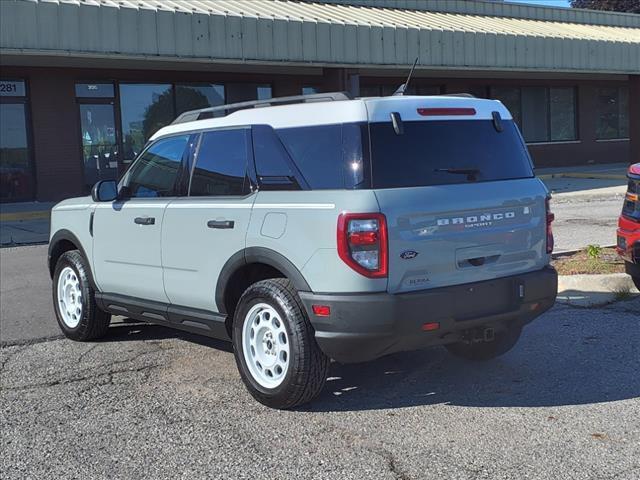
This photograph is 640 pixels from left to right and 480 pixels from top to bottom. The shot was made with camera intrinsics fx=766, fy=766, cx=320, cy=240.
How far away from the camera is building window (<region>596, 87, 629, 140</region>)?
103 feet

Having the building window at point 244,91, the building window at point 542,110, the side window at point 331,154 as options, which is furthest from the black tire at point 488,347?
the building window at point 542,110

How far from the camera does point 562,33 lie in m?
24.9

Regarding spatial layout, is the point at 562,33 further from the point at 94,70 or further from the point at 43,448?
the point at 43,448

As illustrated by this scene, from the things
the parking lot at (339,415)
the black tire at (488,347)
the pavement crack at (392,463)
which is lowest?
the pavement crack at (392,463)

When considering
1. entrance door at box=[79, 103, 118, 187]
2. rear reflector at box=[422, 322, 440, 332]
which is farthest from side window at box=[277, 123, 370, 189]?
entrance door at box=[79, 103, 118, 187]

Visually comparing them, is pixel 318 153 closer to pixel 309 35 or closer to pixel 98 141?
pixel 309 35

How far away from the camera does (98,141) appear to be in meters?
20.1

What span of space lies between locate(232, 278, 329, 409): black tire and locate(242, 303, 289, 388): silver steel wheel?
52mm

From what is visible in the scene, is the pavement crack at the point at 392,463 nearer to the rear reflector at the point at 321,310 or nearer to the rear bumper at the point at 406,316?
the rear bumper at the point at 406,316

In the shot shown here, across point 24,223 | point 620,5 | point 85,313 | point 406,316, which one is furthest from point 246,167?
point 620,5

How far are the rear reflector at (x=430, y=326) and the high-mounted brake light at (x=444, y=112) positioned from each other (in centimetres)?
130

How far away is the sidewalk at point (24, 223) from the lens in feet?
46.9

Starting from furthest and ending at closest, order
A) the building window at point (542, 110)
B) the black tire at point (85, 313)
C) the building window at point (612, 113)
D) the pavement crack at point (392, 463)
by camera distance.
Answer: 1. the building window at point (612, 113)
2. the building window at point (542, 110)
3. the black tire at point (85, 313)
4. the pavement crack at point (392, 463)

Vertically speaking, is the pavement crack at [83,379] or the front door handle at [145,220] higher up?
the front door handle at [145,220]
